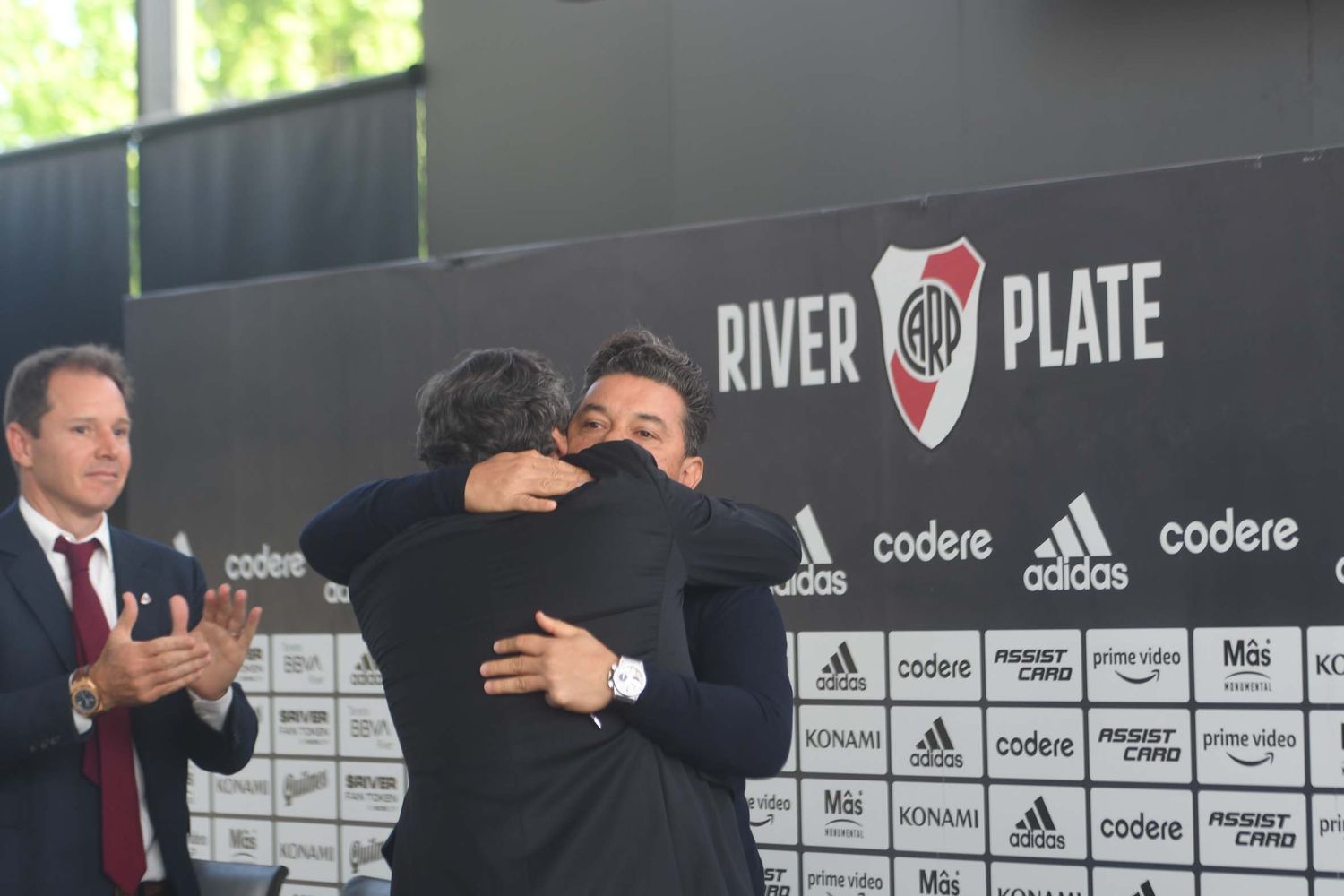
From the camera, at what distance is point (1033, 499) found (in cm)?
290

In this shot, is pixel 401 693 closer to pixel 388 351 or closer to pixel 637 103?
pixel 388 351

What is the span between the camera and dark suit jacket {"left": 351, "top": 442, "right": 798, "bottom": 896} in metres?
1.53

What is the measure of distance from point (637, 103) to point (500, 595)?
105 inches

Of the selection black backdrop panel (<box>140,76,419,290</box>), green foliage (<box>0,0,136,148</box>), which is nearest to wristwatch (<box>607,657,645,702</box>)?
black backdrop panel (<box>140,76,419,290</box>)

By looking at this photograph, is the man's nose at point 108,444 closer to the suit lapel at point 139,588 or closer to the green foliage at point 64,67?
the suit lapel at point 139,588

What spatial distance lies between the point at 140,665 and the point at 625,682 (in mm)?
1044

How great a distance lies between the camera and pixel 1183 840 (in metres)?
2.70

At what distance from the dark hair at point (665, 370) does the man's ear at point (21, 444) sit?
1258 millimetres

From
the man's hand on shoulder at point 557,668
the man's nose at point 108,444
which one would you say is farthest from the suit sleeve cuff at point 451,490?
the man's nose at point 108,444

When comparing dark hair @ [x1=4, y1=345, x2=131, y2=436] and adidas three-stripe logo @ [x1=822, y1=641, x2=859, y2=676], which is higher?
dark hair @ [x1=4, y1=345, x2=131, y2=436]

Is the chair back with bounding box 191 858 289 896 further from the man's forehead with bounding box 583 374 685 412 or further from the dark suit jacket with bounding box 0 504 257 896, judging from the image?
the man's forehead with bounding box 583 374 685 412

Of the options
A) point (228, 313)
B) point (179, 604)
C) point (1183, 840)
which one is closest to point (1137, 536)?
point (1183, 840)

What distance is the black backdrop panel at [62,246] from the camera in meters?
4.91

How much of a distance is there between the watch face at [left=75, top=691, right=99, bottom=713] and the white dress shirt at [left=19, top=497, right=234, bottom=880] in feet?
0.80
